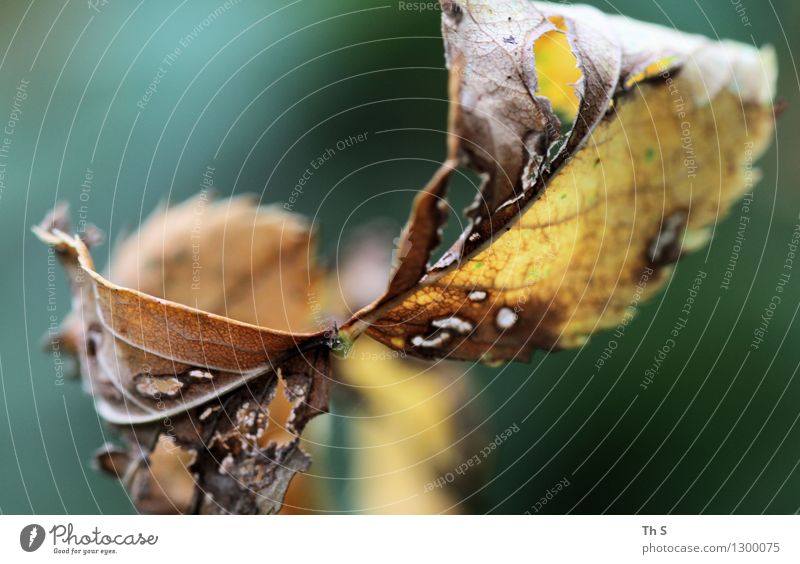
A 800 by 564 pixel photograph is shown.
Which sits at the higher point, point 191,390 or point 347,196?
point 347,196

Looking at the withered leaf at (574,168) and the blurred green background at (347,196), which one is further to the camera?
the blurred green background at (347,196)

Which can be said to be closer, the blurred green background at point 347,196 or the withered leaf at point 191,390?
the withered leaf at point 191,390

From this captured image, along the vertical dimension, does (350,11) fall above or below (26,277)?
above
